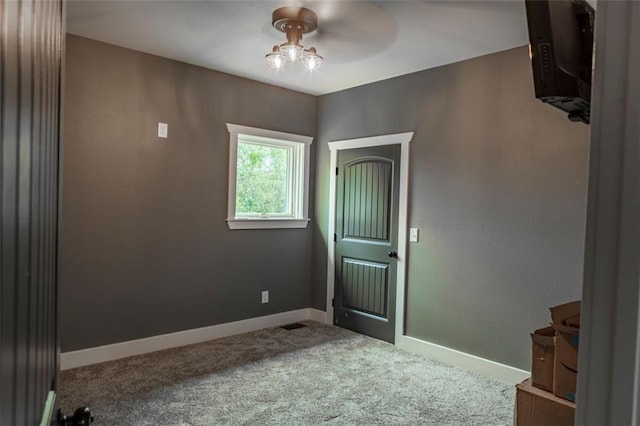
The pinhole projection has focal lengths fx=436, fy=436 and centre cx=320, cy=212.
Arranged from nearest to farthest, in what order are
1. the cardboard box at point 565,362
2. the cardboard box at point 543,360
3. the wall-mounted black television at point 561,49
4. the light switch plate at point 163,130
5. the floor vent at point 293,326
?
1. the wall-mounted black television at point 561,49
2. the cardboard box at point 565,362
3. the cardboard box at point 543,360
4. the light switch plate at point 163,130
5. the floor vent at point 293,326

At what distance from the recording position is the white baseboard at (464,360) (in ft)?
10.9

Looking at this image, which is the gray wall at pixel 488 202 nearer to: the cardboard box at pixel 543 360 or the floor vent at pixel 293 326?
the floor vent at pixel 293 326

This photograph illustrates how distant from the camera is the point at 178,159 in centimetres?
389

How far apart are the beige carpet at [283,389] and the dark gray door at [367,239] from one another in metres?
0.45

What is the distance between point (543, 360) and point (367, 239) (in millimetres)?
2724

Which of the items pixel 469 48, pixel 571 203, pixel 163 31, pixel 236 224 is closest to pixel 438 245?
pixel 571 203

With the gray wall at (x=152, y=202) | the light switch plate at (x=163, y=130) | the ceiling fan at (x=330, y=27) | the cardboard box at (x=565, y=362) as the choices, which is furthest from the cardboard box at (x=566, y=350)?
the light switch plate at (x=163, y=130)

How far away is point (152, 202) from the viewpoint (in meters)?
3.75

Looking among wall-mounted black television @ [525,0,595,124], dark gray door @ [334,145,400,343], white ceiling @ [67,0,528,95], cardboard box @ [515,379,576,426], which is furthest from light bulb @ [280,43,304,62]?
cardboard box @ [515,379,576,426]

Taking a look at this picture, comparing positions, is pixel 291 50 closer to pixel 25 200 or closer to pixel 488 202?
pixel 488 202

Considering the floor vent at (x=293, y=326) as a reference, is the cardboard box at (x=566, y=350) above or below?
above

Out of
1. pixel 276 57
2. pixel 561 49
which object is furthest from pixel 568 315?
pixel 276 57

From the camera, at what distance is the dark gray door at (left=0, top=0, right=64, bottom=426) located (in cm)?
40

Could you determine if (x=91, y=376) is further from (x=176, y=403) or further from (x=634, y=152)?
(x=634, y=152)
